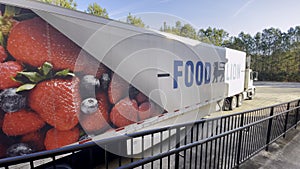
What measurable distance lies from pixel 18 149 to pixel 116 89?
159 cm

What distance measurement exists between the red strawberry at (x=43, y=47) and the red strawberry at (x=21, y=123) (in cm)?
65

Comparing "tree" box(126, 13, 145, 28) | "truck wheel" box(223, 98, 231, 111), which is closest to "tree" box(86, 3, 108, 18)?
"tree" box(126, 13, 145, 28)

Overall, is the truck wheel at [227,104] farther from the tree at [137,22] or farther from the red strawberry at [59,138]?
the red strawberry at [59,138]

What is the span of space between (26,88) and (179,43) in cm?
371

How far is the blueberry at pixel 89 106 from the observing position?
258cm

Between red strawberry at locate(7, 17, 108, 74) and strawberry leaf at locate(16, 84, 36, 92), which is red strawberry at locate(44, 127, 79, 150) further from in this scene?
red strawberry at locate(7, 17, 108, 74)

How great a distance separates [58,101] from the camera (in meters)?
2.33

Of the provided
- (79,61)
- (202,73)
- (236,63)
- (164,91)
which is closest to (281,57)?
(236,63)

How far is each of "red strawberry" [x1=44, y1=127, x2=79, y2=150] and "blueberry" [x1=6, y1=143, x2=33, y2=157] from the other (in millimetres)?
205

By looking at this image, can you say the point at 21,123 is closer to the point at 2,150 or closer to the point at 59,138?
the point at 2,150

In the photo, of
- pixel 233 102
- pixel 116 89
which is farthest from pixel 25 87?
pixel 233 102

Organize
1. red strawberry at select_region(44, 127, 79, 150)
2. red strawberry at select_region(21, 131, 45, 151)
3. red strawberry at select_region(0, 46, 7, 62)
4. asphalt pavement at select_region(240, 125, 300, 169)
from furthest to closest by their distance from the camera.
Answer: asphalt pavement at select_region(240, 125, 300, 169), red strawberry at select_region(44, 127, 79, 150), red strawberry at select_region(21, 131, 45, 151), red strawberry at select_region(0, 46, 7, 62)

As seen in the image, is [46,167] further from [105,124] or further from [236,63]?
[236,63]

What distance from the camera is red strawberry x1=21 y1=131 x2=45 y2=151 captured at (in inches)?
82.4
